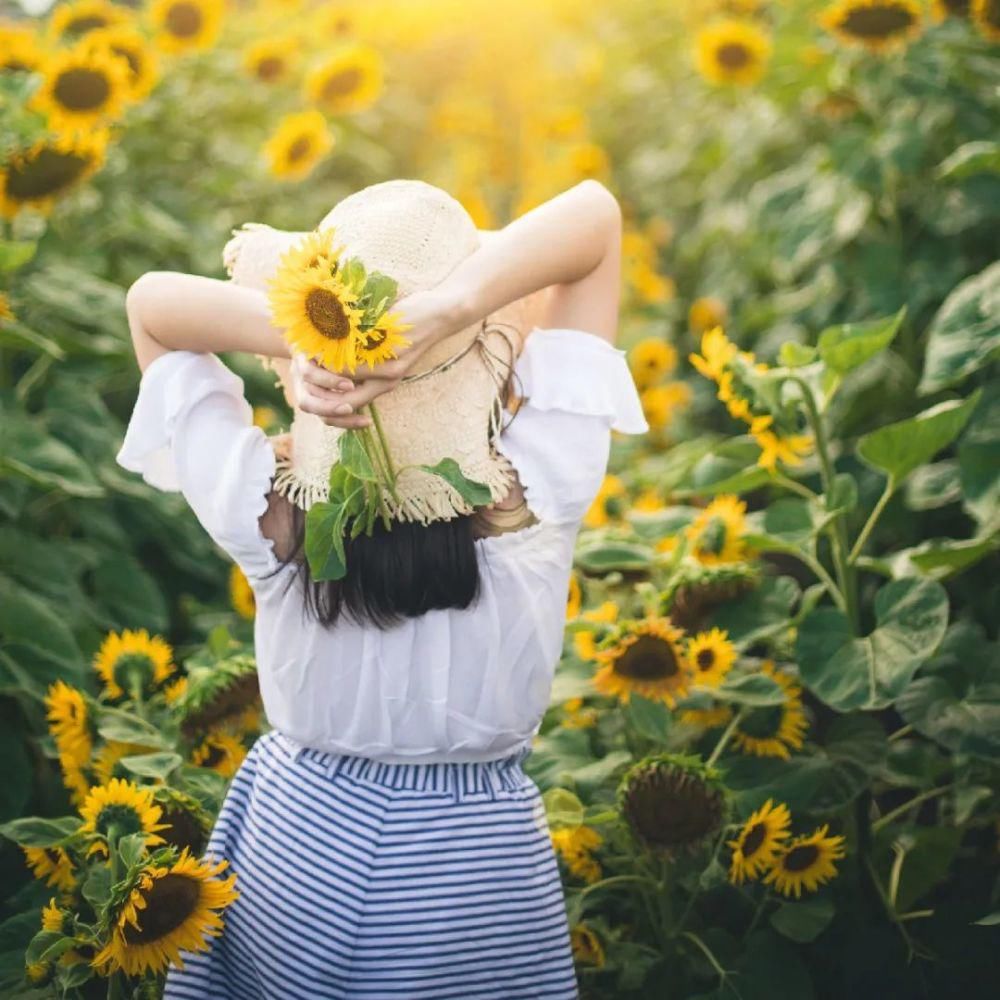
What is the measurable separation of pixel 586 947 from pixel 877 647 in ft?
1.85

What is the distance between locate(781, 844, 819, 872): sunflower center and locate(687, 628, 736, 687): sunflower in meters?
0.24

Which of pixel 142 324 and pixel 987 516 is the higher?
pixel 142 324

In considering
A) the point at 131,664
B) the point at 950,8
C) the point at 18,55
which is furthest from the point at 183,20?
the point at 131,664

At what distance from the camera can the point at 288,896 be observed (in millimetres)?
1230

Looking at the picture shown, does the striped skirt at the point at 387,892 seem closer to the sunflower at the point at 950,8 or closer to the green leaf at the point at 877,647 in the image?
the green leaf at the point at 877,647

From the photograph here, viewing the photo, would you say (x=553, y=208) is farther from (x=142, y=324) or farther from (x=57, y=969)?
(x=57, y=969)

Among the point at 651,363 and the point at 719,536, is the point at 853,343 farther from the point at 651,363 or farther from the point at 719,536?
the point at 651,363

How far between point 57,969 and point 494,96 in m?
5.42

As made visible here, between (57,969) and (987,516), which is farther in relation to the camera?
(987,516)

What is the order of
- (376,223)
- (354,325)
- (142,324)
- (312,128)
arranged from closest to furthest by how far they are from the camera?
(354,325) < (376,223) < (142,324) < (312,128)

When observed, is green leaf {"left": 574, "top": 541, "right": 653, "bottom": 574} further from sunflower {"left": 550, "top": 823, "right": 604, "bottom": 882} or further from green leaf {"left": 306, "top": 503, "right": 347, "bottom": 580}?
green leaf {"left": 306, "top": 503, "right": 347, "bottom": 580}

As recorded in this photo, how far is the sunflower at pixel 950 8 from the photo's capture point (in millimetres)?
2207

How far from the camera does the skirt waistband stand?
1.26 meters

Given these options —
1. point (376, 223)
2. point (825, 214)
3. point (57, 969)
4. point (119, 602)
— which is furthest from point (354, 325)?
point (825, 214)
